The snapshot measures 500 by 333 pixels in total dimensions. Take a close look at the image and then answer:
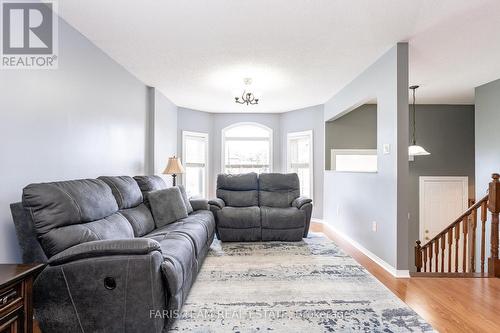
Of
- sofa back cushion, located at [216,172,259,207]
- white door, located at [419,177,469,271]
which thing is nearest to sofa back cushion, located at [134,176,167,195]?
sofa back cushion, located at [216,172,259,207]

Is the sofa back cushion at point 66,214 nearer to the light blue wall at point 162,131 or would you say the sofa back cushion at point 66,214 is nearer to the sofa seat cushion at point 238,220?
the sofa seat cushion at point 238,220

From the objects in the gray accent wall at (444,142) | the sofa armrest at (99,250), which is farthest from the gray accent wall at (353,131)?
the sofa armrest at (99,250)

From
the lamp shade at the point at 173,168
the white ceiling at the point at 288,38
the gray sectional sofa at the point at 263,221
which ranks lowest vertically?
the gray sectional sofa at the point at 263,221

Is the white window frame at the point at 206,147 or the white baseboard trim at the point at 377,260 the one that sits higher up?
the white window frame at the point at 206,147

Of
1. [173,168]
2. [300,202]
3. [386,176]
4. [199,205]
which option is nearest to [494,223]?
[386,176]

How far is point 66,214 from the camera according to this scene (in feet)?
6.23

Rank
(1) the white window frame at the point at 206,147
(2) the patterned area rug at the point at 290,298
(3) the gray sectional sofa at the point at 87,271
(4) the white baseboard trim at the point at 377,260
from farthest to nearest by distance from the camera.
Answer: (1) the white window frame at the point at 206,147 → (4) the white baseboard trim at the point at 377,260 → (2) the patterned area rug at the point at 290,298 → (3) the gray sectional sofa at the point at 87,271

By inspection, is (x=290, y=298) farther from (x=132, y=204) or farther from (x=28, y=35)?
(x=28, y=35)

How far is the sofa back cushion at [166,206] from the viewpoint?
324 cm

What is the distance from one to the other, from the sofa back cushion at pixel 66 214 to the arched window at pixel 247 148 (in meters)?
4.40

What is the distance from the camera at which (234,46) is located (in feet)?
10.0

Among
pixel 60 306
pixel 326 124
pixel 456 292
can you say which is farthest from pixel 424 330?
pixel 326 124

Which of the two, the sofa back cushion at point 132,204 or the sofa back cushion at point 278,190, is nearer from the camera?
the sofa back cushion at point 132,204

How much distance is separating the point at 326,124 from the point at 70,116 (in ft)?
14.7
